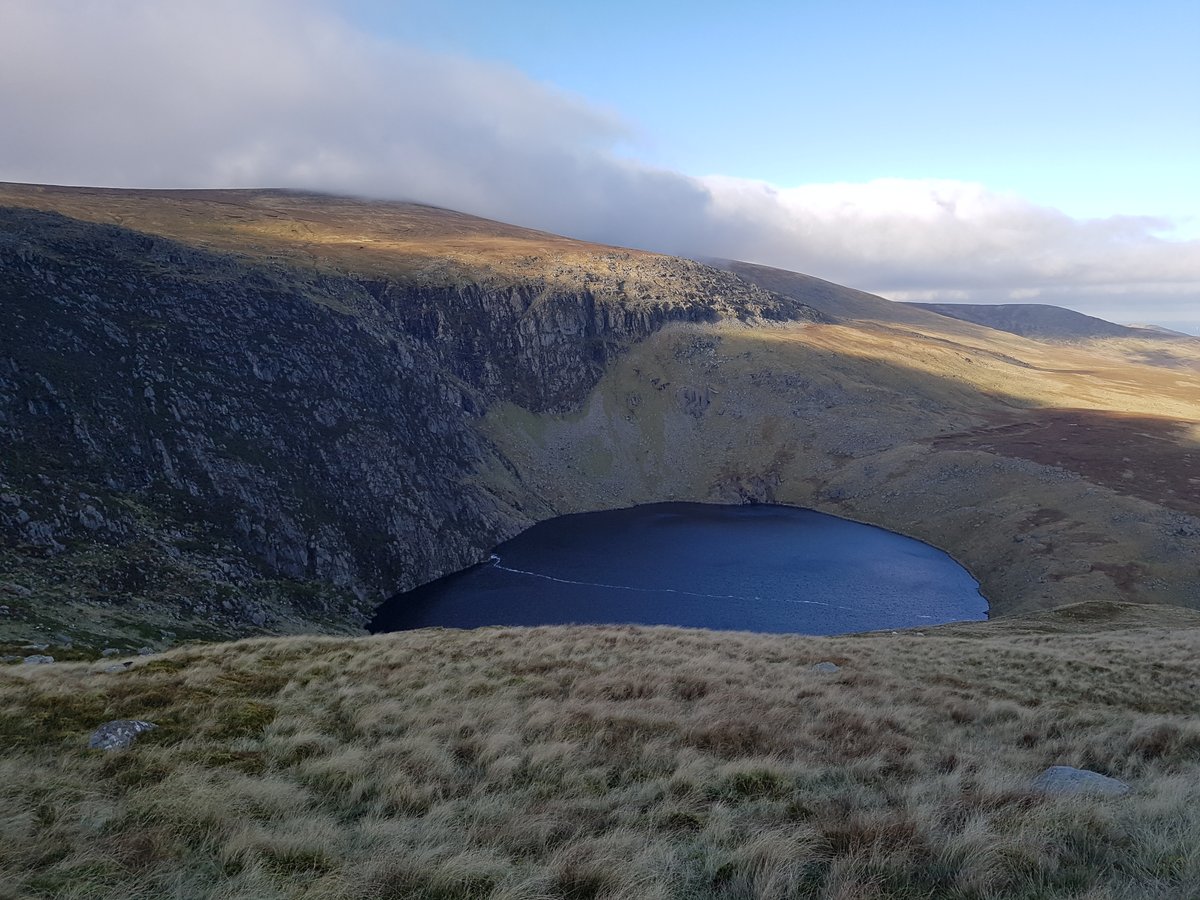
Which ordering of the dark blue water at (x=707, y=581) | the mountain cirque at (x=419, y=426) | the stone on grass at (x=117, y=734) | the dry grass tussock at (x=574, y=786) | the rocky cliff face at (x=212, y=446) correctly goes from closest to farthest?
the dry grass tussock at (x=574, y=786), the stone on grass at (x=117, y=734), the rocky cliff face at (x=212, y=446), the mountain cirque at (x=419, y=426), the dark blue water at (x=707, y=581)

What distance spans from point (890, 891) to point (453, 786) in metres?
5.90

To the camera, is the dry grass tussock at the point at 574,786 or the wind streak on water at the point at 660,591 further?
the wind streak on water at the point at 660,591

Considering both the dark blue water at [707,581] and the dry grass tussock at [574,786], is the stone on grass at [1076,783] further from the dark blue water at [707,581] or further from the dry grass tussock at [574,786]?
the dark blue water at [707,581]

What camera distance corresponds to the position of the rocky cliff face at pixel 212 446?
50.5m

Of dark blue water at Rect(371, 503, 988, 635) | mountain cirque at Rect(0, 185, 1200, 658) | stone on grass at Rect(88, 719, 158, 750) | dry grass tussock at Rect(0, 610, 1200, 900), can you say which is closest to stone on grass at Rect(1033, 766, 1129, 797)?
dry grass tussock at Rect(0, 610, 1200, 900)

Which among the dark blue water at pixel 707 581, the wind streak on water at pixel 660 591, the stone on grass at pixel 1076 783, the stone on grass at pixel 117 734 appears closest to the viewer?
the stone on grass at pixel 1076 783

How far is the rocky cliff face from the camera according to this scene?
50.5 meters

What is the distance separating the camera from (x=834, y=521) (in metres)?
117

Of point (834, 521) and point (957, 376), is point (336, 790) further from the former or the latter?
point (957, 376)

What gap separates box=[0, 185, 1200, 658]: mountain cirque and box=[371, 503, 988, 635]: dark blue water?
5.58 m

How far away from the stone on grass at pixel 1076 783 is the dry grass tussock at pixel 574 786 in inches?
15.0

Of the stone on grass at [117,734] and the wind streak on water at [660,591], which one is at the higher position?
the stone on grass at [117,734]

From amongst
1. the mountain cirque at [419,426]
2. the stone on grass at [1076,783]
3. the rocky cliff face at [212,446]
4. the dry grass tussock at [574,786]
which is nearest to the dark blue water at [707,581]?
the mountain cirque at [419,426]

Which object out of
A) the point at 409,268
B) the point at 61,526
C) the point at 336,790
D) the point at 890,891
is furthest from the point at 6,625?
the point at 409,268
